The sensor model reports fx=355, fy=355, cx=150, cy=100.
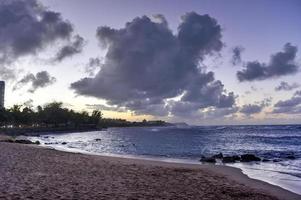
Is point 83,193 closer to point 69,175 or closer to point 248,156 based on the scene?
point 69,175

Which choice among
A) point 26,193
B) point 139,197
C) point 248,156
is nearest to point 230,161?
point 248,156

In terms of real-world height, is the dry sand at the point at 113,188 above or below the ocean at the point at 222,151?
above

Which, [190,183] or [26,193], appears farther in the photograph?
[190,183]

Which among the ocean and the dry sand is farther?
the ocean

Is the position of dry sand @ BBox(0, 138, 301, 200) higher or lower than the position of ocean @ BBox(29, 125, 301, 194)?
higher

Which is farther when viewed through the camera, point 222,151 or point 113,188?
point 222,151

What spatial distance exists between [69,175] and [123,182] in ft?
10.8

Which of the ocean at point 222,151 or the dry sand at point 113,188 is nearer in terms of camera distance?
the dry sand at point 113,188

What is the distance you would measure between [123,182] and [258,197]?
673 centimetres

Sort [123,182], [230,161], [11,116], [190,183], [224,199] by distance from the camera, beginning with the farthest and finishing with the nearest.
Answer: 1. [11,116]
2. [230,161]
3. [190,183]
4. [123,182]
5. [224,199]

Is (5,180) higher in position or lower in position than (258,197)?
higher

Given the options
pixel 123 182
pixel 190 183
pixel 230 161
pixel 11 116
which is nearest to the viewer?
pixel 123 182

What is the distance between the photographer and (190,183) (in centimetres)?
1991

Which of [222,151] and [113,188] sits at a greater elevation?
[113,188]
